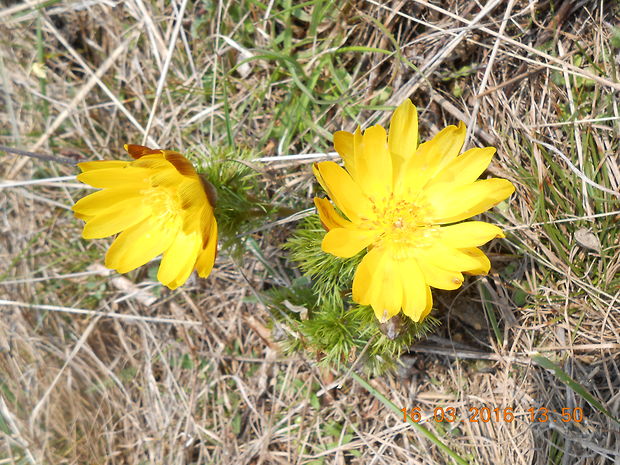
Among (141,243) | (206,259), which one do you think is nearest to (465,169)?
(206,259)

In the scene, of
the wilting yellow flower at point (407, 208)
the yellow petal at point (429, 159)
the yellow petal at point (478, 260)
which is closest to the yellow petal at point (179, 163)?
the wilting yellow flower at point (407, 208)

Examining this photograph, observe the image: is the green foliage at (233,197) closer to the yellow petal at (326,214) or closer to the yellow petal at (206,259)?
the yellow petal at (206,259)

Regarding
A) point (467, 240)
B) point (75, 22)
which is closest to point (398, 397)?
point (467, 240)

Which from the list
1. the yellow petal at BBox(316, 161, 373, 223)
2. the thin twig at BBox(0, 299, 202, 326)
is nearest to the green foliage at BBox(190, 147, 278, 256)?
A: the yellow petal at BBox(316, 161, 373, 223)

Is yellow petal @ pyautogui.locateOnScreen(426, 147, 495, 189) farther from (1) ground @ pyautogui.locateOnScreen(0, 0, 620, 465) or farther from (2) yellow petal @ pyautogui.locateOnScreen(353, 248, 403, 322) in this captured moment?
(1) ground @ pyautogui.locateOnScreen(0, 0, 620, 465)

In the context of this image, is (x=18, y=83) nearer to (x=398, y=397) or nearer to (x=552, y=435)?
(x=398, y=397)
